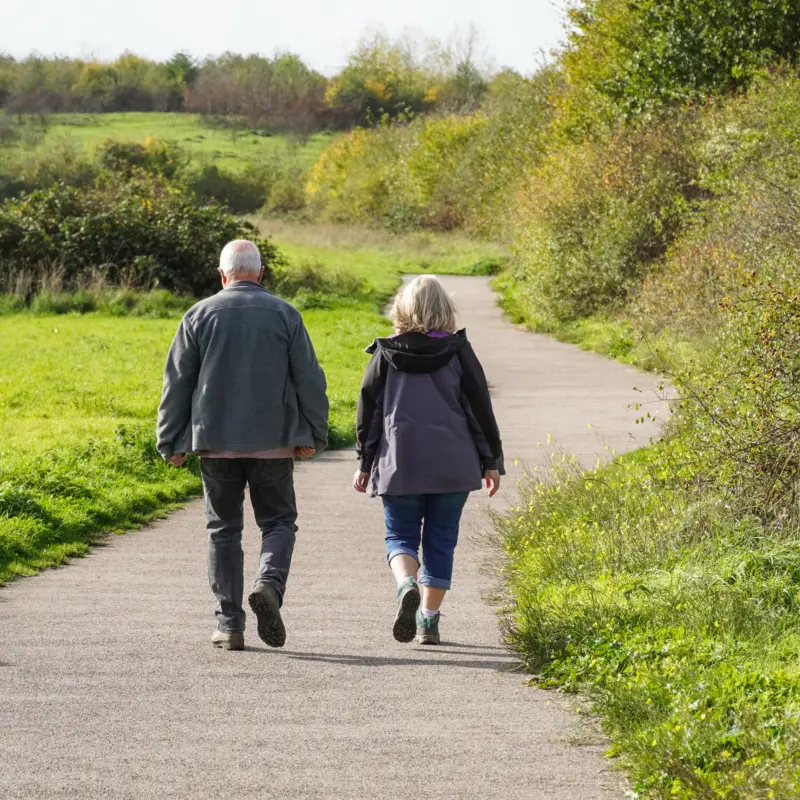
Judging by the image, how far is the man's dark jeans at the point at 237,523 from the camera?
6.35m

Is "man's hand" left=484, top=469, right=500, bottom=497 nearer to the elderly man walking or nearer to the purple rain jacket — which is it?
the purple rain jacket

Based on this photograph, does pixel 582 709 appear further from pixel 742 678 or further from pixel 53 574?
Answer: pixel 53 574

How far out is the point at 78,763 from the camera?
4.50 metres

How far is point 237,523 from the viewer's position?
6.45 meters

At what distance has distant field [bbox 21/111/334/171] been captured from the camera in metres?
92.1

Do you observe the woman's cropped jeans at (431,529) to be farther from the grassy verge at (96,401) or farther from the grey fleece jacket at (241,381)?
the grassy verge at (96,401)

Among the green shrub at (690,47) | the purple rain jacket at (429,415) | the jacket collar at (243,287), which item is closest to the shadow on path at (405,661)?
the purple rain jacket at (429,415)

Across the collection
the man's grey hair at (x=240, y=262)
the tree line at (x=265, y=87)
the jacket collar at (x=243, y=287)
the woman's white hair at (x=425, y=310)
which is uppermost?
the tree line at (x=265, y=87)

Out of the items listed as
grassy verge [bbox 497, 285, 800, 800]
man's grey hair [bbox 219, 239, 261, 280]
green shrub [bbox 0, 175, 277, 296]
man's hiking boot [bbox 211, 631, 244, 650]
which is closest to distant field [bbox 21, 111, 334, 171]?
green shrub [bbox 0, 175, 277, 296]

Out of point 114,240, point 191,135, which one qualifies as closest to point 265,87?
point 191,135

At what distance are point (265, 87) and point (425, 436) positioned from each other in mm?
115914

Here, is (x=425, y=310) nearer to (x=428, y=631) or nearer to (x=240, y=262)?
(x=240, y=262)

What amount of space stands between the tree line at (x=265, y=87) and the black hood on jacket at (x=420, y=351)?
337ft

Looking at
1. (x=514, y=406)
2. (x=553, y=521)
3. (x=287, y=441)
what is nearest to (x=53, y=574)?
(x=287, y=441)
